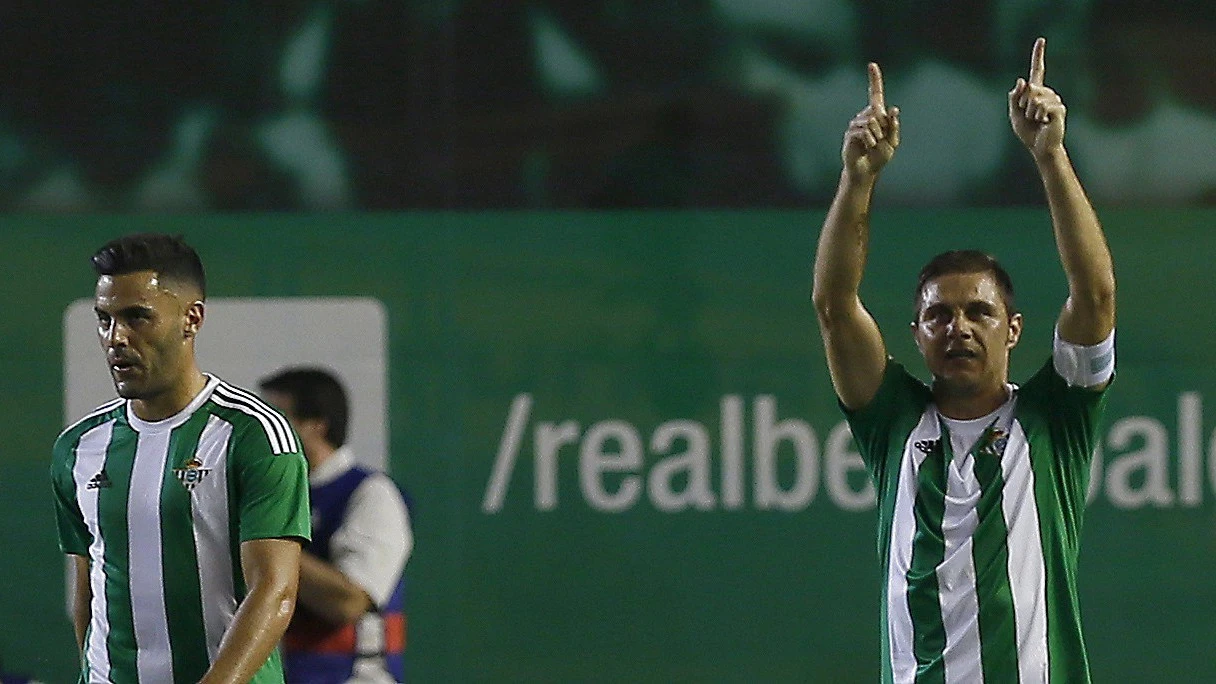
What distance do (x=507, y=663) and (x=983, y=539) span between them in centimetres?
210

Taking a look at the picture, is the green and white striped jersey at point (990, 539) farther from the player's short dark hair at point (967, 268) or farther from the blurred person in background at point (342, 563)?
the blurred person in background at point (342, 563)

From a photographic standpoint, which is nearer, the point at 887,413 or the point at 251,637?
the point at 251,637

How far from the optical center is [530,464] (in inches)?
219

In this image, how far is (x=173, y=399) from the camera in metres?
3.95

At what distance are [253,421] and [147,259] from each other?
38 centimetres

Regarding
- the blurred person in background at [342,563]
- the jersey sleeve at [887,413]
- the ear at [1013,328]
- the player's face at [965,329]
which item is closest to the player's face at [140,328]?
the blurred person in background at [342,563]

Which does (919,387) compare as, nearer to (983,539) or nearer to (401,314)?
(983,539)

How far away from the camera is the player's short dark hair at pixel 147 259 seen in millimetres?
3869

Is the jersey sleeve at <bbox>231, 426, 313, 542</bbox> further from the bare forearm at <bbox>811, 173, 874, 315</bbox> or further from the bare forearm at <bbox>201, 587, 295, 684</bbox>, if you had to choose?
the bare forearm at <bbox>811, 173, 874, 315</bbox>

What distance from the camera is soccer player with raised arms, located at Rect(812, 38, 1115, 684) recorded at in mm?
3832

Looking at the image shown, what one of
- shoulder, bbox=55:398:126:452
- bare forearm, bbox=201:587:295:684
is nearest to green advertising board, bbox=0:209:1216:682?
shoulder, bbox=55:398:126:452

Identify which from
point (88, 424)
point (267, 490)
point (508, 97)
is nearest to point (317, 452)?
point (88, 424)

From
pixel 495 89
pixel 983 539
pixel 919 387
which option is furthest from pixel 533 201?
pixel 983 539

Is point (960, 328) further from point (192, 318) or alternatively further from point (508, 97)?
point (508, 97)
